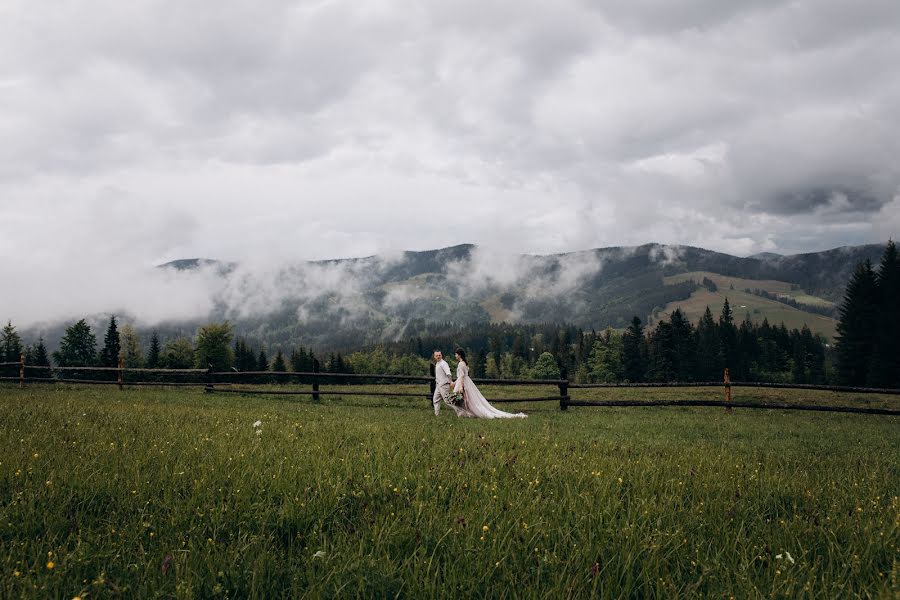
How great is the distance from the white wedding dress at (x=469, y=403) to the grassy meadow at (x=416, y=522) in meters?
9.81

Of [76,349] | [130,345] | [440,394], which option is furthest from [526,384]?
[130,345]

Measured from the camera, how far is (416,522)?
3.77 meters

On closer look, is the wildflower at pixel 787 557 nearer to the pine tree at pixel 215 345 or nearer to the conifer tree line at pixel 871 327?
the conifer tree line at pixel 871 327

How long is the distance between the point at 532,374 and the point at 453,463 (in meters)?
132

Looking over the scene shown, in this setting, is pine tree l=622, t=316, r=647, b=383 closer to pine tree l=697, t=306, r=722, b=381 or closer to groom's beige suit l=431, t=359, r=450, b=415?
pine tree l=697, t=306, r=722, b=381

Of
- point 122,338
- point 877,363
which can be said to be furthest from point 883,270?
point 122,338

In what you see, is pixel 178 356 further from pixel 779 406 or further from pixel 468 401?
pixel 779 406

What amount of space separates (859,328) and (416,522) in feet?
241

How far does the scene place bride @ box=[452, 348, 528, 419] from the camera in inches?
650

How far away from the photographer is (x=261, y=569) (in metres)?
2.93

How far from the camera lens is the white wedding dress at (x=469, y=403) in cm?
1651

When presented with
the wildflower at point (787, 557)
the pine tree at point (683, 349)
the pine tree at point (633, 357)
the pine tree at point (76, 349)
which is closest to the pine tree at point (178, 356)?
the pine tree at point (76, 349)

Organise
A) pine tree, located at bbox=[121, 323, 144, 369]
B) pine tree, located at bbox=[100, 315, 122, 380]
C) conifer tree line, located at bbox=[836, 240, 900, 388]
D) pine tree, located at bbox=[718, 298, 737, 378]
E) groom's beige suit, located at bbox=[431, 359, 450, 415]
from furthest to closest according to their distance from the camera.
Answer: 1. pine tree, located at bbox=[121, 323, 144, 369]
2. pine tree, located at bbox=[718, 298, 737, 378]
3. pine tree, located at bbox=[100, 315, 122, 380]
4. conifer tree line, located at bbox=[836, 240, 900, 388]
5. groom's beige suit, located at bbox=[431, 359, 450, 415]

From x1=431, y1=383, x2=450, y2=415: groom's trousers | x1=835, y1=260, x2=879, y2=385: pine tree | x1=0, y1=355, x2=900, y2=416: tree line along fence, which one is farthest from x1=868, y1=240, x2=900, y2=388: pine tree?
x1=431, y1=383, x2=450, y2=415: groom's trousers
